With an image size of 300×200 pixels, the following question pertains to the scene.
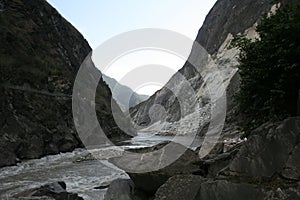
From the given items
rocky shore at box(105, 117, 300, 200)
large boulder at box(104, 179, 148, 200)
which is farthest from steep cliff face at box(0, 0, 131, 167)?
rocky shore at box(105, 117, 300, 200)

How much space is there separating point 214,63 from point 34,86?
73.6 m

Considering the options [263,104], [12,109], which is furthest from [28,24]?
[263,104]

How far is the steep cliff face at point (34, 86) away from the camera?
109 feet

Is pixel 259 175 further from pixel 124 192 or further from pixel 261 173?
pixel 124 192

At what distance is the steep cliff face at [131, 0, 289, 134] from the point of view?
296ft

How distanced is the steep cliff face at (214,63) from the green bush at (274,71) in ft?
186

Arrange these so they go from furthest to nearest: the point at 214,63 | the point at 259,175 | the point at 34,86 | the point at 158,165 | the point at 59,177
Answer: the point at 214,63 → the point at 34,86 → the point at 59,177 → the point at 158,165 → the point at 259,175

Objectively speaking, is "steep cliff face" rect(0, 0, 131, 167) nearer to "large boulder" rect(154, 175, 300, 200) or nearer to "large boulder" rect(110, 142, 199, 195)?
"large boulder" rect(110, 142, 199, 195)

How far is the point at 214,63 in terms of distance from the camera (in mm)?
104062

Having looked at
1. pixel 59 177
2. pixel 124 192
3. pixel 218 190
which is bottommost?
pixel 59 177

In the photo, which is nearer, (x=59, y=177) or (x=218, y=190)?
(x=218, y=190)

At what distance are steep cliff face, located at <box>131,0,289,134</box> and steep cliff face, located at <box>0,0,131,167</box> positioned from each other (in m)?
35.6

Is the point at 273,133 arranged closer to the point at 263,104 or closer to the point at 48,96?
the point at 263,104

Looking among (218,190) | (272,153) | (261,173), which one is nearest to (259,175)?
(261,173)
